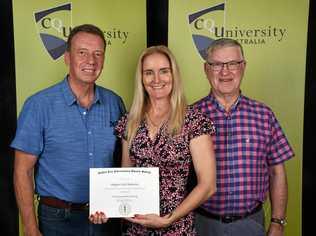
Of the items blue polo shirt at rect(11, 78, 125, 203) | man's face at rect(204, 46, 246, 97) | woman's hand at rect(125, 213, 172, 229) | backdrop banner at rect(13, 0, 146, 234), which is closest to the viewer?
woman's hand at rect(125, 213, 172, 229)

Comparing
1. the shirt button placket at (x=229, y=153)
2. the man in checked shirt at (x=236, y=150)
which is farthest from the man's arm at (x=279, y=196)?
the shirt button placket at (x=229, y=153)

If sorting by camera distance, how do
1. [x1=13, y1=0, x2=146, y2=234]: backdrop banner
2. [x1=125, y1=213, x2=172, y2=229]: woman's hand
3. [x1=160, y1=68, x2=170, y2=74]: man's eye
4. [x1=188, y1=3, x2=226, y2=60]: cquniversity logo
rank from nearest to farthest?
[x1=125, y1=213, x2=172, y2=229]: woman's hand < [x1=160, y1=68, x2=170, y2=74]: man's eye < [x1=13, y1=0, x2=146, y2=234]: backdrop banner < [x1=188, y1=3, x2=226, y2=60]: cquniversity logo

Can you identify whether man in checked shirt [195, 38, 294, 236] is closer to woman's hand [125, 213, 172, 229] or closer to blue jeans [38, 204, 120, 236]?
woman's hand [125, 213, 172, 229]

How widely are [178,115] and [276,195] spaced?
860 millimetres

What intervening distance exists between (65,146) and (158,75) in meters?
0.65

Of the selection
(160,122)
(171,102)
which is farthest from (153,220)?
(171,102)

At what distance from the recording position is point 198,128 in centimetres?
210

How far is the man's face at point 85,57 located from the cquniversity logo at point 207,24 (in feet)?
3.10

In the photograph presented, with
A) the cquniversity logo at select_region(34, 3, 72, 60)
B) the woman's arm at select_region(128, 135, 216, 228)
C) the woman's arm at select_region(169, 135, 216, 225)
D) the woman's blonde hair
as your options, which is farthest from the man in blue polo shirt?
the cquniversity logo at select_region(34, 3, 72, 60)

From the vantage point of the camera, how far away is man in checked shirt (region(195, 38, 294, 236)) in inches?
93.0

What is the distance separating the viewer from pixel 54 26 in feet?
9.72

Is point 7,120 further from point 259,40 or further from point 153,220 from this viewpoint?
point 259,40

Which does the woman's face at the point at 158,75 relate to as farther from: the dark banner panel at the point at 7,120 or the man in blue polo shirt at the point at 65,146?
the dark banner panel at the point at 7,120

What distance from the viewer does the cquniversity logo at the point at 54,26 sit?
2.95 meters
